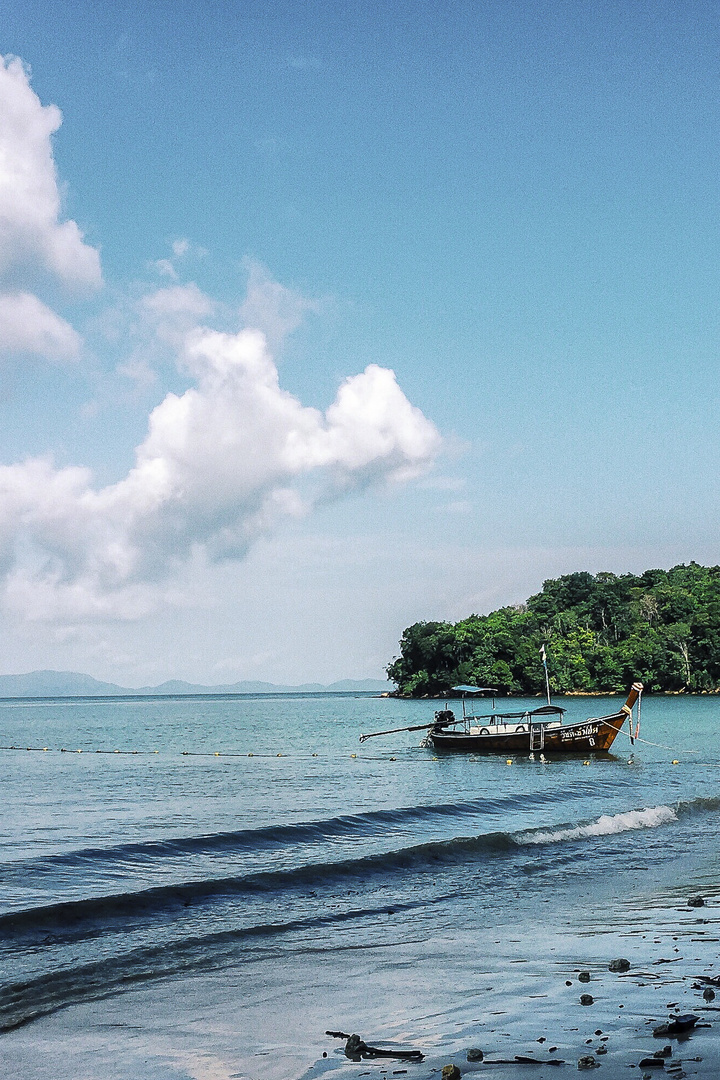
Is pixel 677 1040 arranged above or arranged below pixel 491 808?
above

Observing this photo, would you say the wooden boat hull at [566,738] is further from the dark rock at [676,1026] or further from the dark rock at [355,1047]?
the dark rock at [355,1047]

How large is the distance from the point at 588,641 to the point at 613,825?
135789 millimetres

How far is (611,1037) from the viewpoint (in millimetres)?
7609

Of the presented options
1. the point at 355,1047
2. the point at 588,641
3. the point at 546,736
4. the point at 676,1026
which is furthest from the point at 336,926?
the point at 588,641

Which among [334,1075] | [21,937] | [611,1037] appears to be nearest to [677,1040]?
[611,1037]

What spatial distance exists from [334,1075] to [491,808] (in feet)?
74.7

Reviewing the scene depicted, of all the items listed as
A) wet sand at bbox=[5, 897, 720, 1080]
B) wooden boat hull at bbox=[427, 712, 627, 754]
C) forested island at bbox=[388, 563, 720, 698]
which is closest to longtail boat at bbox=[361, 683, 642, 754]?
wooden boat hull at bbox=[427, 712, 627, 754]

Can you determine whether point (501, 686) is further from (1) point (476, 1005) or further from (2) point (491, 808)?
(1) point (476, 1005)

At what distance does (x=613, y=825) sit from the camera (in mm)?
24375

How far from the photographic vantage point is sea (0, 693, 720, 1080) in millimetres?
8211

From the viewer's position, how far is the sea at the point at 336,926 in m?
8.21

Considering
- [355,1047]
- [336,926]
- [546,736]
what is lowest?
[546,736]

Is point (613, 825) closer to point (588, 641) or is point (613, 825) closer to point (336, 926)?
point (336, 926)

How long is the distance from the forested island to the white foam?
123 m
